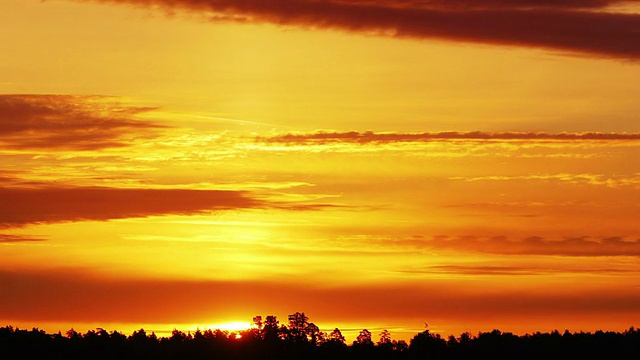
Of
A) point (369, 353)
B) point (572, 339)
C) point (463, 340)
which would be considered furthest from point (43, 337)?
point (572, 339)

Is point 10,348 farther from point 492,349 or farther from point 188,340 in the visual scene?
point 492,349

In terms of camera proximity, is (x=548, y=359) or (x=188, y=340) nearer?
(x=548, y=359)

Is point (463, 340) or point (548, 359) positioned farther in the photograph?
point (463, 340)

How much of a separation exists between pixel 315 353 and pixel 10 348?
1126 inches

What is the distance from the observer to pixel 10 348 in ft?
443

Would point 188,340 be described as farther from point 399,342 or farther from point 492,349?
point 492,349

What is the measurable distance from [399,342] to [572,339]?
54.2ft

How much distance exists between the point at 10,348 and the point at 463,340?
43.3 metres

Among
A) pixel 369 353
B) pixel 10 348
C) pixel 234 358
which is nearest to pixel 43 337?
pixel 10 348

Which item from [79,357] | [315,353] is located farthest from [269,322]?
[79,357]

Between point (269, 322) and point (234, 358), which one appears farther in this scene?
point (269, 322)

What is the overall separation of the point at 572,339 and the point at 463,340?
10616mm

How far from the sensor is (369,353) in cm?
13625

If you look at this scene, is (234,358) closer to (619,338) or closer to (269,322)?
(269,322)
